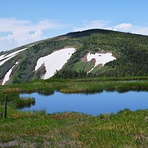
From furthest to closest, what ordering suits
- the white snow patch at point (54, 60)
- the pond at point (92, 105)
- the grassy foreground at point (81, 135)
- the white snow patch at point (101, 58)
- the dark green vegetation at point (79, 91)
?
the white snow patch at point (54, 60) → the white snow patch at point (101, 58) → the pond at point (92, 105) → the dark green vegetation at point (79, 91) → the grassy foreground at point (81, 135)

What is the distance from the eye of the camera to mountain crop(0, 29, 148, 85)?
5084 inches

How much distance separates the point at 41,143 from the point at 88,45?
162 metres

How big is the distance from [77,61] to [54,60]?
14.3m

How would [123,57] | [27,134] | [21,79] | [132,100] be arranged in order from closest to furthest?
[27,134], [132,100], [21,79], [123,57]

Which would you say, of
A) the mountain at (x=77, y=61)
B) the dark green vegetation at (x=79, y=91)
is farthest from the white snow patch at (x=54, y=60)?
the dark green vegetation at (x=79, y=91)

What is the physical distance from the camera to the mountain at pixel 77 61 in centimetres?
12912

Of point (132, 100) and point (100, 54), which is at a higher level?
point (100, 54)

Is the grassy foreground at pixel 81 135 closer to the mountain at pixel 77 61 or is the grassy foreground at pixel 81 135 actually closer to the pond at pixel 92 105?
the pond at pixel 92 105

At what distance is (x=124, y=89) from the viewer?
72188 millimetres

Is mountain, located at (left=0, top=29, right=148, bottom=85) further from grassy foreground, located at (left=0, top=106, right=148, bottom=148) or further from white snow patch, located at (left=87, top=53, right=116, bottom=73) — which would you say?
grassy foreground, located at (left=0, top=106, right=148, bottom=148)

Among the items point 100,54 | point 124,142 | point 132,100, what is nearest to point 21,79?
point 100,54

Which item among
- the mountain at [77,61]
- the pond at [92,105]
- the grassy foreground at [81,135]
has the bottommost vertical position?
the pond at [92,105]

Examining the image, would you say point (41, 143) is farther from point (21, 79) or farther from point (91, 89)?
point (21, 79)

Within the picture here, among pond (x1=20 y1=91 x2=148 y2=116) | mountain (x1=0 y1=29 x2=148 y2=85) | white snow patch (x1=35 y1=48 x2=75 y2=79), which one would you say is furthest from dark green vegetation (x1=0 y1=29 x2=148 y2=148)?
pond (x1=20 y1=91 x2=148 y2=116)
